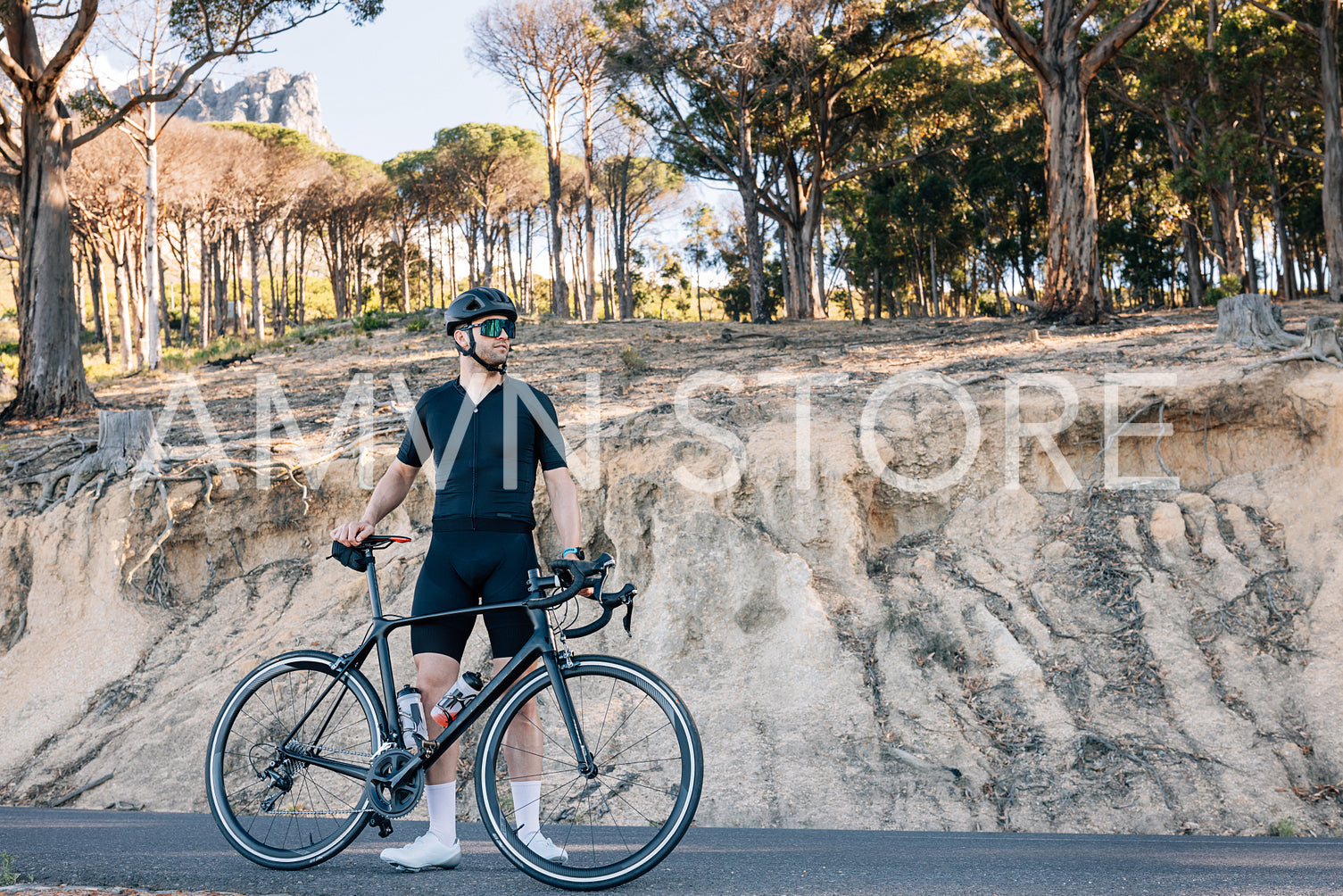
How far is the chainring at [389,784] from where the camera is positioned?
3.36m

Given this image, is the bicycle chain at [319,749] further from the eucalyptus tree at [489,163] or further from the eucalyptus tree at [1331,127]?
the eucalyptus tree at [489,163]

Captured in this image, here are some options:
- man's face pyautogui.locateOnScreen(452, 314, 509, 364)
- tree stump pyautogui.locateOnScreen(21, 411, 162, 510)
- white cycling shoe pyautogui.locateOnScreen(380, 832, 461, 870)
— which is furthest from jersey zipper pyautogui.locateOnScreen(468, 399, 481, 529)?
tree stump pyautogui.locateOnScreen(21, 411, 162, 510)

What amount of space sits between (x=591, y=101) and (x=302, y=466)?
21.2 m

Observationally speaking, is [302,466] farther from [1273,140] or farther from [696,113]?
[1273,140]

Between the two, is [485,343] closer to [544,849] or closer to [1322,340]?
[544,849]

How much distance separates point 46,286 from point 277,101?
123903 millimetres

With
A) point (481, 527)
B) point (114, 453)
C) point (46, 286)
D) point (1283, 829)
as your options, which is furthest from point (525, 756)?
point (46, 286)

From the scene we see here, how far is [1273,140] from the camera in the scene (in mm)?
21359

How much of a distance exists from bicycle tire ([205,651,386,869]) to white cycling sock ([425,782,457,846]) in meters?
0.23

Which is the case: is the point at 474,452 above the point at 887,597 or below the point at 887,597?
above

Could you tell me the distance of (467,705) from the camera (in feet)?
10.9

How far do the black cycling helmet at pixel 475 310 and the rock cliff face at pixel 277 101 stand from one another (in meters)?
125

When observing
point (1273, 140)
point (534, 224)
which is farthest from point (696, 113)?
point (534, 224)

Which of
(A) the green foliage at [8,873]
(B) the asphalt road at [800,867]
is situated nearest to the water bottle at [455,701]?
(B) the asphalt road at [800,867]
